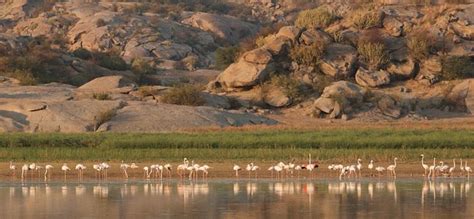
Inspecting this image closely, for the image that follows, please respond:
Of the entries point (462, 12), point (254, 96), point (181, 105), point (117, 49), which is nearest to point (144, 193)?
point (181, 105)

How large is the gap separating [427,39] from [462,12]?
437 centimetres

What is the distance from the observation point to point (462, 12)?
242ft

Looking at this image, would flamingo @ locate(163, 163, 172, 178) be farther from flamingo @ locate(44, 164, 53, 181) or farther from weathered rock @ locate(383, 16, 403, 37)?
weathered rock @ locate(383, 16, 403, 37)

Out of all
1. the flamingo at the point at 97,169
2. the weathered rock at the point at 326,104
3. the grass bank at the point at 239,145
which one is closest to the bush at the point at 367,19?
the weathered rock at the point at 326,104

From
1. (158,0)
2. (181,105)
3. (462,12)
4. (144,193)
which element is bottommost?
(144,193)

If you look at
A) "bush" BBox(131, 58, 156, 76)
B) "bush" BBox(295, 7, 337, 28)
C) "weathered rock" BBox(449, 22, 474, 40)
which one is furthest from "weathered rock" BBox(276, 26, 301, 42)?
"bush" BBox(131, 58, 156, 76)

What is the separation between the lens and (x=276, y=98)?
228 ft

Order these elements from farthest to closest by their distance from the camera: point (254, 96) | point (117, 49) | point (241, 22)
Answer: point (241, 22), point (117, 49), point (254, 96)

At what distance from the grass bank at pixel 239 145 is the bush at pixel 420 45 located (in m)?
20.7

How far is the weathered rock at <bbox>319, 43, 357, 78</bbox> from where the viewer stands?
236 ft

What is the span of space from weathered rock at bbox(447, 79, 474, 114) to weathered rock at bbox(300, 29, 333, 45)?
835cm

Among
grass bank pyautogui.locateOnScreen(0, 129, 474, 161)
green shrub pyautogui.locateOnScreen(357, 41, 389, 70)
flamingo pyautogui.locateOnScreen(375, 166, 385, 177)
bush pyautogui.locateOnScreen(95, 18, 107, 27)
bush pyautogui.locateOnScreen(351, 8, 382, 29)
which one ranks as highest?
bush pyautogui.locateOnScreen(95, 18, 107, 27)

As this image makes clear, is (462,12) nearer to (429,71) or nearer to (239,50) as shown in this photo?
(429,71)

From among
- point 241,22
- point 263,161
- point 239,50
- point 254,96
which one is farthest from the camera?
point 241,22
